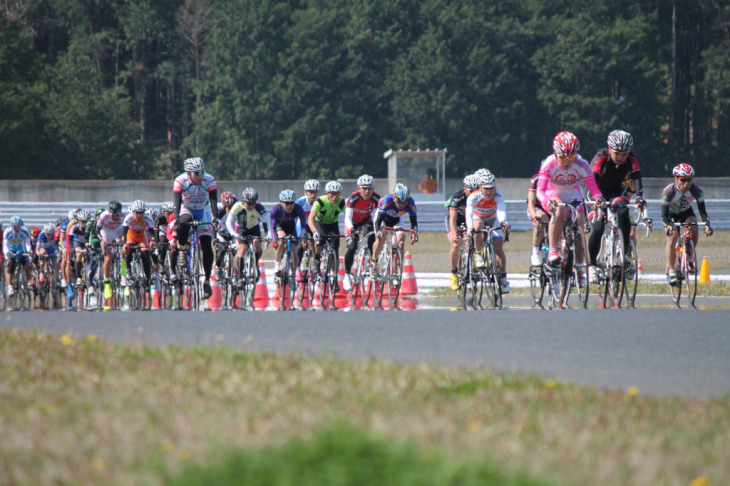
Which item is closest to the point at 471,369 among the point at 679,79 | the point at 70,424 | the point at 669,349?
the point at 669,349

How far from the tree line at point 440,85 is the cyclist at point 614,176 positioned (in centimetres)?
4748

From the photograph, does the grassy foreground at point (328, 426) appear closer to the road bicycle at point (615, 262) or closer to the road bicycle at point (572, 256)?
the road bicycle at point (615, 262)

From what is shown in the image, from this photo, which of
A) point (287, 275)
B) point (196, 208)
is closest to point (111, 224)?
point (196, 208)

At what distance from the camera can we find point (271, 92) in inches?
2504

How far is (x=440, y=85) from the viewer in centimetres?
6512

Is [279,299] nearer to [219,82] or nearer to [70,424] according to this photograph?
[70,424]

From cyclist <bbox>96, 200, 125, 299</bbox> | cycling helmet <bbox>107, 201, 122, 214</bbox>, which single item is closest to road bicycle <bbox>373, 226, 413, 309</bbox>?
cyclist <bbox>96, 200, 125, 299</bbox>

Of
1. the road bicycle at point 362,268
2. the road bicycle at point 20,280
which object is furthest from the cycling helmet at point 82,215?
the road bicycle at point 362,268

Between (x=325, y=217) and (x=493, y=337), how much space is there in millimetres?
7743

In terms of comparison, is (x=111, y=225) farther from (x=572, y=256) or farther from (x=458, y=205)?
(x=572, y=256)

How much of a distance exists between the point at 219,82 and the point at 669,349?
5851 cm

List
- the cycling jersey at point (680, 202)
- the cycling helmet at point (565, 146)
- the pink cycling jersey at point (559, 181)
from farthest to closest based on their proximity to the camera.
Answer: the cycling jersey at point (680, 202), the pink cycling jersey at point (559, 181), the cycling helmet at point (565, 146)

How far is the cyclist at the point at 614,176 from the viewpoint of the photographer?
13516 mm

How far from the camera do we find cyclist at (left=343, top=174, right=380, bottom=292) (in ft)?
54.2
